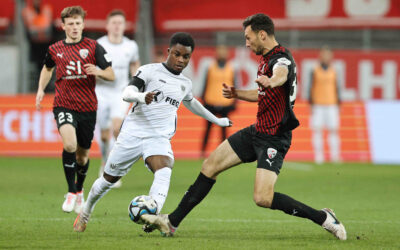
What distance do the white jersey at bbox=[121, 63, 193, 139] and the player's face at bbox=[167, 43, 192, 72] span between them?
4.4 inches

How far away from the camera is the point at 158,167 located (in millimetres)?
7191

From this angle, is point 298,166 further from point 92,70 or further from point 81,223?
point 81,223

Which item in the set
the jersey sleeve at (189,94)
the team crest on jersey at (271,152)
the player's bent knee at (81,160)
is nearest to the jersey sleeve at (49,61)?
the player's bent knee at (81,160)

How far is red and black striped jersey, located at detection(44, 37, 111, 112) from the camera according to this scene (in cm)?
891

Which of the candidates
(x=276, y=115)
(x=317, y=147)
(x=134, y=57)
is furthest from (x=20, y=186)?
(x=317, y=147)

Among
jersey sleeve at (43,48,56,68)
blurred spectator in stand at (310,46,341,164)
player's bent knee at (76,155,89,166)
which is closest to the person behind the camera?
jersey sleeve at (43,48,56,68)

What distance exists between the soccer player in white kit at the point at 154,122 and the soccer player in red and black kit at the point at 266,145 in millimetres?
376

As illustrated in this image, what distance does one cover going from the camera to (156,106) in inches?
290

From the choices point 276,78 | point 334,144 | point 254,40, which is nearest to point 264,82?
point 276,78

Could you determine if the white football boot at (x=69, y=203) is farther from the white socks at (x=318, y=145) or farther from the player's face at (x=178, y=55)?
the white socks at (x=318, y=145)

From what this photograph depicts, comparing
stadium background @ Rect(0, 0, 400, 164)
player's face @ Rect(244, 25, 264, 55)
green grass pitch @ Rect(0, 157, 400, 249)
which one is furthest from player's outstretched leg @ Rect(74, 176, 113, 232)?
stadium background @ Rect(0, 0, 400, 164)

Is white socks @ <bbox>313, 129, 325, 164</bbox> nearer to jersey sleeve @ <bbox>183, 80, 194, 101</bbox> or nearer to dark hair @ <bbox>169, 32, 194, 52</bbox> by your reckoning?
jersey sleeve @ <bbox>183, 80, 194, 101</bbox>

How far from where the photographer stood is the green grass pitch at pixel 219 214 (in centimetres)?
699

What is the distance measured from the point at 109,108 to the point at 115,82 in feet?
1.36
